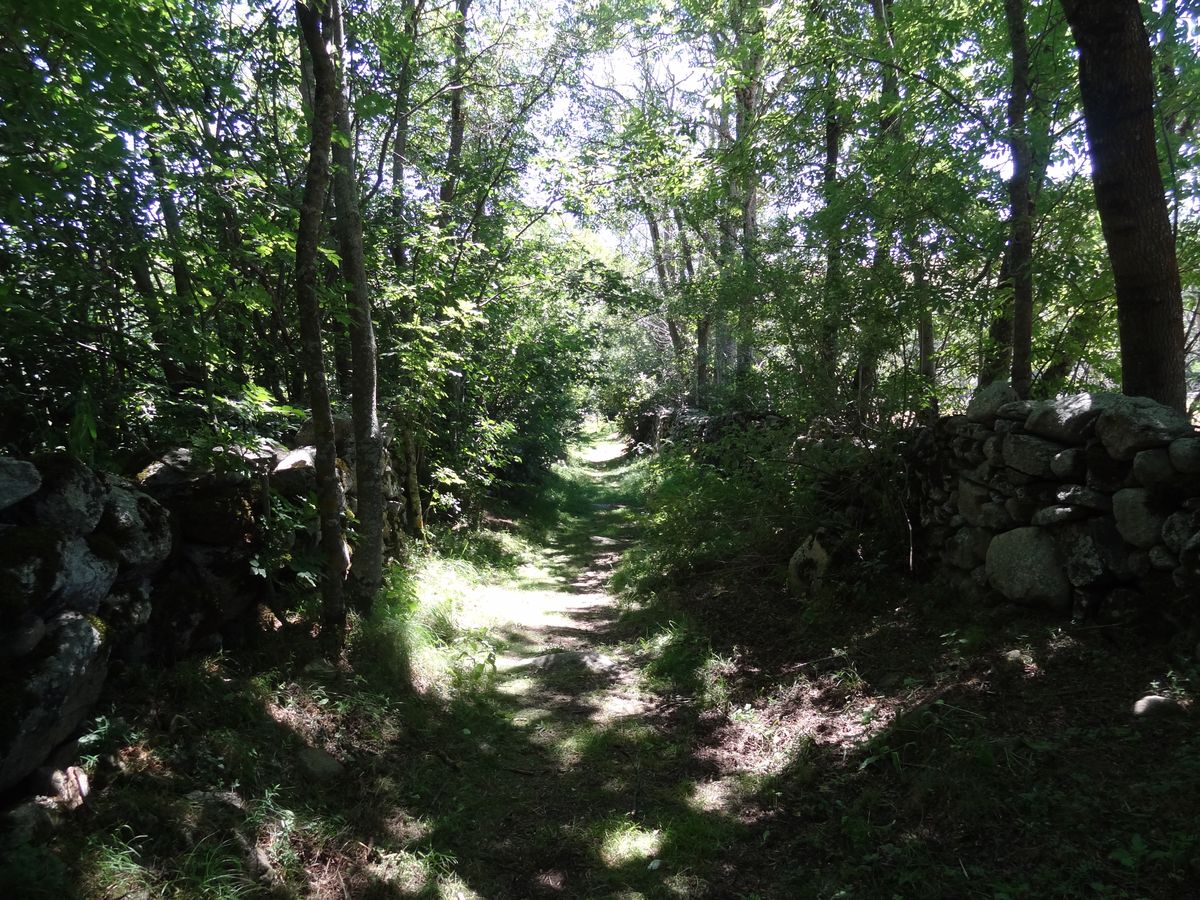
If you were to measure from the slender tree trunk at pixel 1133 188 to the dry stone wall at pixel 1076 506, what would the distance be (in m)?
0.47

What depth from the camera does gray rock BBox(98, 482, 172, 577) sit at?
3.62 m

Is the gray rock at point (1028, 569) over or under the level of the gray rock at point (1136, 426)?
under

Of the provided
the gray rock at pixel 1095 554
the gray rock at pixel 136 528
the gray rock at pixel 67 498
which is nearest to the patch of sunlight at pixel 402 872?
the gray rock at pixel 136 528

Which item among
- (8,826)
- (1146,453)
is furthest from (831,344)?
(8,826)

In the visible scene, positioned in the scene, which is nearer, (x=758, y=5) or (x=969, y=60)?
(x=969, y=60)

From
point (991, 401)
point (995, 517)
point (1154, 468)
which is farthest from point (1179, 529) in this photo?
point (991, 401)

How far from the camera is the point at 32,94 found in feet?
10.5

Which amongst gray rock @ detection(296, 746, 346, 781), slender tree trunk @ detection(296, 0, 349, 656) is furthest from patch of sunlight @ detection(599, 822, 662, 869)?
slender tree trunk @ detection(296, 0, 349, 656)

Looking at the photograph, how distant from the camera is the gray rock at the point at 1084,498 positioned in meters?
4.33

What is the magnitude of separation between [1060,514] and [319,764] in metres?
5.03

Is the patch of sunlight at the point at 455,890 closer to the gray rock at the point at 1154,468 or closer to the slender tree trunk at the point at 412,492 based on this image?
the gray rock at the point at 1154,468

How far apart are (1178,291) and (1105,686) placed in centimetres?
268

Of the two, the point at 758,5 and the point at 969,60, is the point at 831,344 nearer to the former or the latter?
the point at 969,60

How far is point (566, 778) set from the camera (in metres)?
4.78
